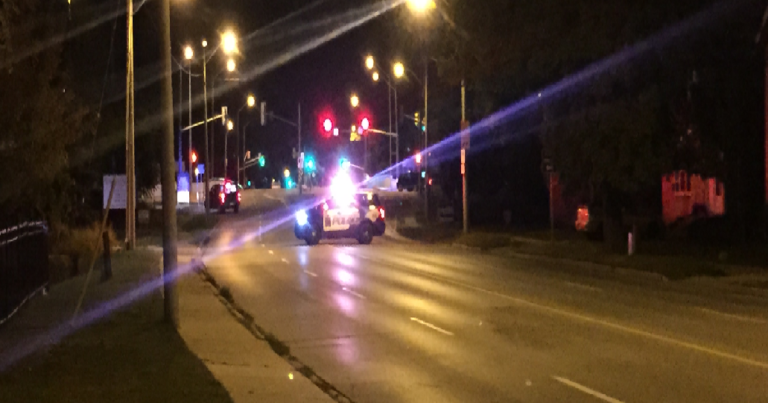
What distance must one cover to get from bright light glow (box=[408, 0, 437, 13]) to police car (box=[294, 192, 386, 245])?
286 inches

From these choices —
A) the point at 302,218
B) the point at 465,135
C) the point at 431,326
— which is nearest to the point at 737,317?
the point at 431,326

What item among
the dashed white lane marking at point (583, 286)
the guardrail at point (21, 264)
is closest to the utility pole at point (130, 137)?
the guardrail at point (21, 264)

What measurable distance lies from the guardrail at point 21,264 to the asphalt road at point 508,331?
4053 millimetres

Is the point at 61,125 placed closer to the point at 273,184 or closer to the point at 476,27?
the point at 476,27

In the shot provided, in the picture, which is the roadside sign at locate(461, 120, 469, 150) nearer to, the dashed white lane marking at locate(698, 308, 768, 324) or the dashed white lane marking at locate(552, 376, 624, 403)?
the dashed white lane marking at locate(698, 308, 768, 324)

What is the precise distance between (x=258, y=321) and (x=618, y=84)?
52.0 ft

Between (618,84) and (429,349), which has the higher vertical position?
(618,84)

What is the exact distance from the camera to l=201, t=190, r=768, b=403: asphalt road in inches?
409

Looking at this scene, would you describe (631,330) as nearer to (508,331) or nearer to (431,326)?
(508,331)

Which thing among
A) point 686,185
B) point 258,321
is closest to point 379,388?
point 258,321

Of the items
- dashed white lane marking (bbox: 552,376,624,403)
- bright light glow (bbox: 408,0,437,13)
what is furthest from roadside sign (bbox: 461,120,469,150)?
dashed white lane marking (bbox: 552,376,624,403)

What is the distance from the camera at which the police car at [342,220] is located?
34.2m

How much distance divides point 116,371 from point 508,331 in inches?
241

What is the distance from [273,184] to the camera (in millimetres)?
136375
